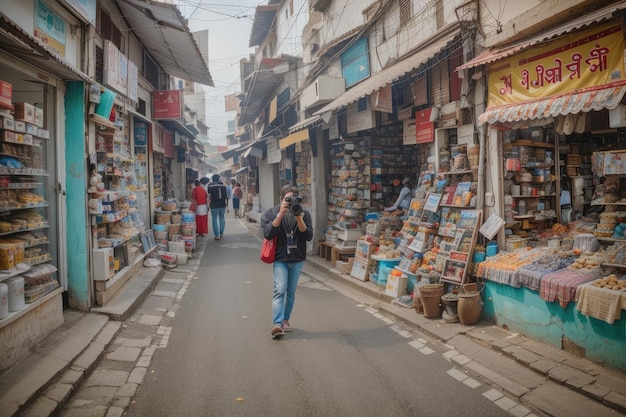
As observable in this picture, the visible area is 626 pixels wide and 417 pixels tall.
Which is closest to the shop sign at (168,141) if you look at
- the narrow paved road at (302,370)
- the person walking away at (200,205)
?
the person walking away at (200,205)

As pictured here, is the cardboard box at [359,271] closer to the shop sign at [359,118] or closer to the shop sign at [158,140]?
the shop sign at [359,118]

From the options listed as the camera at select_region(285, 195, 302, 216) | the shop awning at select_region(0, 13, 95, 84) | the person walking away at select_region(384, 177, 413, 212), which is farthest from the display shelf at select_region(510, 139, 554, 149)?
the shop awning at select_region(0, 13, 95, 84)

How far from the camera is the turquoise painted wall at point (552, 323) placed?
4422 mm

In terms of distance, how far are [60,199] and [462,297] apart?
645 cm

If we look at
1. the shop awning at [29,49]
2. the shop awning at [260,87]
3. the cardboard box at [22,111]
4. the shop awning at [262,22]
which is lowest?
the cardboard box at [22,111]

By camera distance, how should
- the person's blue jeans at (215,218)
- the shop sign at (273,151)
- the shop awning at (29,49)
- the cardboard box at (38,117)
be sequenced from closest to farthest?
the shop awning at (29,49), the cardboard box at (38,117), the person's blue jeans at (215,218), the shop sign at (273,151)

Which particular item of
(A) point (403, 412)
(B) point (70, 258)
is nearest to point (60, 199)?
(B) point (70, 258)

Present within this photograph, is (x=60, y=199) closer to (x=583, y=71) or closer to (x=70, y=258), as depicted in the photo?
(x=70, y=258)

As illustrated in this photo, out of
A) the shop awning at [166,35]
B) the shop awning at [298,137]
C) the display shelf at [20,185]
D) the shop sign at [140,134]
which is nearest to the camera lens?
the display shelf at [20,185]

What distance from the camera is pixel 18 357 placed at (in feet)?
14.4

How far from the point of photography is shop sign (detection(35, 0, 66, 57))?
18.2 feet

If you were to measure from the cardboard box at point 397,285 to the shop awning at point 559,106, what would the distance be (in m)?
3.23

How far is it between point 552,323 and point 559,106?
296 centimetres

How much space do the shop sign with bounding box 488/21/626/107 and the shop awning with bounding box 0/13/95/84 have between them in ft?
21.8
